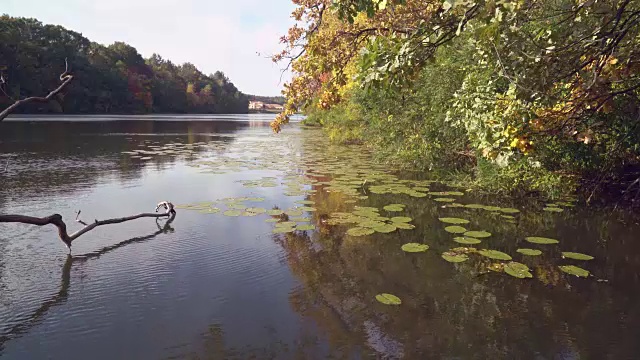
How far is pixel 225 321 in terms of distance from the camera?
373cm

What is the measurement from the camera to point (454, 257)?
5.24 meters

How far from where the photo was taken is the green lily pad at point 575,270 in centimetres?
482

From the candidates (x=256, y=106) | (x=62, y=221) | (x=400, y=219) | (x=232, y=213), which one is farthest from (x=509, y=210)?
(x=256, y=106)

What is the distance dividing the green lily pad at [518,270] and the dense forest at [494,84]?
1.21m

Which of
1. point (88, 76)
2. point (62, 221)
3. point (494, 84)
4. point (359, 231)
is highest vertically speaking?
point (88, 76)

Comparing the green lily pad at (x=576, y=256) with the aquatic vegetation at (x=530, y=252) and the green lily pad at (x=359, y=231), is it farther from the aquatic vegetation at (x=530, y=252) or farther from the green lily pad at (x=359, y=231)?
the green lily pad at (x=359, y=231)

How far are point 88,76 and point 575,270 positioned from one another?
63320mm

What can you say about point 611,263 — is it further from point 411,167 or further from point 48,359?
point 411,167

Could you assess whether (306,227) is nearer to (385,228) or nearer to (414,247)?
(385,228)

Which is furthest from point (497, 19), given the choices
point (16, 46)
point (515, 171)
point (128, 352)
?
point (16, 46)

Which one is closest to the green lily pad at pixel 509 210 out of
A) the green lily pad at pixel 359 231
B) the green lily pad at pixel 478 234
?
the green lily pad at pixel 478 234

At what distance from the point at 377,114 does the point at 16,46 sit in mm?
48231

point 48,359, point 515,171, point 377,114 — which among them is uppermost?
point 377,114

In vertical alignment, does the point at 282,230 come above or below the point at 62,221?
below
